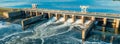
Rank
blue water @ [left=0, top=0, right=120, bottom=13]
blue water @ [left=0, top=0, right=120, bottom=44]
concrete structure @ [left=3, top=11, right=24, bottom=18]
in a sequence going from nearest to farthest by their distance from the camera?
blue water @ [left=0, top=0, right=120, bottom=44]
concrete structure @ [left=3, top=11, right=24, bottom=18]
blue water @ [left=0, top=0, right=120, bottom=13]

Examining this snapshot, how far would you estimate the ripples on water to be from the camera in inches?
1626

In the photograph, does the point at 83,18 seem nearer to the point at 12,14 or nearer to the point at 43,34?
the point at 43,34

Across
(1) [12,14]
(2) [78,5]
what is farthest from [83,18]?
(2) [78,5]

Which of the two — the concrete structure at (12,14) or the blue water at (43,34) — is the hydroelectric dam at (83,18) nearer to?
the concrete structure at (12,14)

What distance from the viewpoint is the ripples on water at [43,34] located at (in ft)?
136

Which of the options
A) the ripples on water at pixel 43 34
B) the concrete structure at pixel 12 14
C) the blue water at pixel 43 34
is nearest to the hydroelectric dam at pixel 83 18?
the concrete structure at pixel 12 14

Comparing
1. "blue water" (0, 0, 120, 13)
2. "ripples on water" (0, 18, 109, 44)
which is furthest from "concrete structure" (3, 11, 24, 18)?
"blue water" (0, 0, 120, 13)

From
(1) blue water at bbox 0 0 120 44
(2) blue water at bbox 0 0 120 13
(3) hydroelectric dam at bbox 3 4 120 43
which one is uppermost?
(2) blue water at bbox 0 0 120 13

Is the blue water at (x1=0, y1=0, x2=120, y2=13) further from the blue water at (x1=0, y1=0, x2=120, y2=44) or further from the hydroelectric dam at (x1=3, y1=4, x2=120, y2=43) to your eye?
the blue water at (x1=0, y1=0, x2=120, y2=44)

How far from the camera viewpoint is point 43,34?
46.1 metres

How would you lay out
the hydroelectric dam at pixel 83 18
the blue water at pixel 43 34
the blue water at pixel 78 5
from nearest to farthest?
the blue water at pixel 43 34, the hydroelectric dam at pixel 83 18, the blue water at pixel 78 5

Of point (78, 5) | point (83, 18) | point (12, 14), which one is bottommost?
point (83, 18)

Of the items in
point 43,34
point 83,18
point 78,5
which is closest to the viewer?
point 43,34

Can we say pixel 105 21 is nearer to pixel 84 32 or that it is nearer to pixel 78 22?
pixel 78 22
